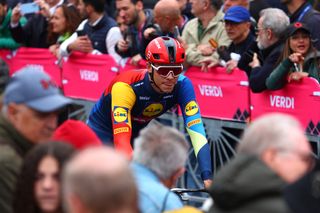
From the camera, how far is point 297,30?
1043 cm

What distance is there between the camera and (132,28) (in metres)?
13.1

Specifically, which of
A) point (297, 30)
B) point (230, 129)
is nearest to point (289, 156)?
point (297, 30)

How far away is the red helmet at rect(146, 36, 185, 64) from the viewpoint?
30.7 ft

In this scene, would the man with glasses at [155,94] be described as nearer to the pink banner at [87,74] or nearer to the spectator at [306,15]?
the spectator at [306,15]

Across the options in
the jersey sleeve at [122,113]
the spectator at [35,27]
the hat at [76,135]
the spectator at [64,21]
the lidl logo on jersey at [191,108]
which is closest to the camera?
the hat at [76,135]

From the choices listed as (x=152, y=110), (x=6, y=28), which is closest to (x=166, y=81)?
(x=152, y=110)

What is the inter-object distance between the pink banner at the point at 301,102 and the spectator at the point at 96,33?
9.93 feet

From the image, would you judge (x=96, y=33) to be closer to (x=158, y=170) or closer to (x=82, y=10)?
(x=82, y=10)

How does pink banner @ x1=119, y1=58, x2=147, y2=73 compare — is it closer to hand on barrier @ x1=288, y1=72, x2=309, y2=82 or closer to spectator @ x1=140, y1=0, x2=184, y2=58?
spectator @ x1=140, y1=0, x2=184, y2=58

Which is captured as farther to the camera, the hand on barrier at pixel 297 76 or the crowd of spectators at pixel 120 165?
the hand on barrier at pixel 297 76

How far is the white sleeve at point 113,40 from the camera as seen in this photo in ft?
43.5

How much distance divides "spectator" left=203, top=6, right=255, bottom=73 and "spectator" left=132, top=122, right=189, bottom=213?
18.7 feet

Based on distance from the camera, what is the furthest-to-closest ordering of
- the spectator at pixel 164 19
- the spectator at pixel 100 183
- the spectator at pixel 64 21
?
the spectator at pixel 64 21, the spectator at pixel 164 19, the spectator at pixel 100 183

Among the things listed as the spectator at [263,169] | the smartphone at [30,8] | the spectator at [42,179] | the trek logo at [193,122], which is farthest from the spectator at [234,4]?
the spectator at [263,169]
